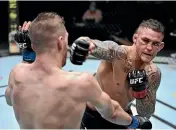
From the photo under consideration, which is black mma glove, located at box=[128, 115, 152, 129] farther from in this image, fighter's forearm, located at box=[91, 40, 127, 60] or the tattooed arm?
fighter's forearm, located at box=[91, 40, 127, 60]

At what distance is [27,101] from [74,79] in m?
0.28

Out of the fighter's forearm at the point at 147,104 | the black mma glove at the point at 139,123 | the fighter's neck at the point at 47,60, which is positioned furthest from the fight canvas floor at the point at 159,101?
the fighter's neck at the point at 47,60

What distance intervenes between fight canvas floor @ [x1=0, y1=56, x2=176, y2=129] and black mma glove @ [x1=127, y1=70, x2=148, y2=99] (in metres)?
1.41

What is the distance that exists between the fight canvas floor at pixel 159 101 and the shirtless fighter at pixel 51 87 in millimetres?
2064

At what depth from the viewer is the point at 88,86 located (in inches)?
66.2

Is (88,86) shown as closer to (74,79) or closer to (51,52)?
(74,79)

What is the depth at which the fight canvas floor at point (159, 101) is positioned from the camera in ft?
12.5

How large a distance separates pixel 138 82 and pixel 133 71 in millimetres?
123

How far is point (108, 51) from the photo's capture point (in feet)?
8.09

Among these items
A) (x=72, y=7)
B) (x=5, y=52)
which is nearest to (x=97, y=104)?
(x=5, y=52)

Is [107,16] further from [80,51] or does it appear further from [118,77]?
[80,51]

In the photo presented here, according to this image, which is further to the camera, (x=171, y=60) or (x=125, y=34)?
(x=125, y=34)

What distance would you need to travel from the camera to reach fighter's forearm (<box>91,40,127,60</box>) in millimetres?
2369

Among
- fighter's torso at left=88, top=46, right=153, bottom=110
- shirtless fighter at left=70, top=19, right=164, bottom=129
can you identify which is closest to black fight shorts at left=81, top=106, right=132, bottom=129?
shirtless fighter at left=70, top=19, right=164, bottom=129
